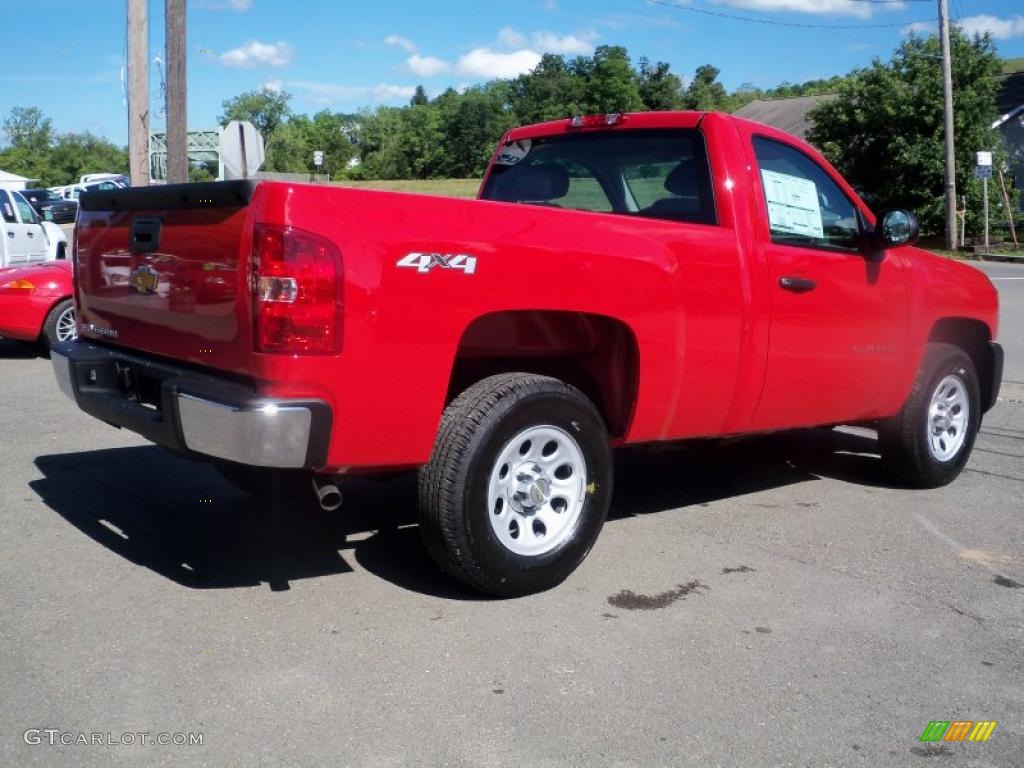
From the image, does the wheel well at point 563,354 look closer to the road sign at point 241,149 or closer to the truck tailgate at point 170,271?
the truck tailgate at point 170,271

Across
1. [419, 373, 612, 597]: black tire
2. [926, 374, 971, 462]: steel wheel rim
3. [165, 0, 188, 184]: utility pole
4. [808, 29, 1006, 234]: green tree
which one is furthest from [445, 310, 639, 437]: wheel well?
[808, 29, 1006, 234]: green tree

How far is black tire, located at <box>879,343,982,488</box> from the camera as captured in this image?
6.10m

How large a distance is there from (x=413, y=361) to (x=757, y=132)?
243 cm

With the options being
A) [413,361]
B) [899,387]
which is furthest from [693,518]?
[413,361]

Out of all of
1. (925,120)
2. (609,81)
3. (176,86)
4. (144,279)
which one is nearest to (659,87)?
(609,81)

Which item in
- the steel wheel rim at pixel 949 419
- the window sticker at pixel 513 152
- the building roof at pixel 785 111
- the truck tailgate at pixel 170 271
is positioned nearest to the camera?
the truck tailgate at pixel 170 271

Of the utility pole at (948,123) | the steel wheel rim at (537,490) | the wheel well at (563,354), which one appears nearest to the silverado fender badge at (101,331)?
the wheel well at (563,354)

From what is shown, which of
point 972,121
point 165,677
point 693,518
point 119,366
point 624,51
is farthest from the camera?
point 624,51

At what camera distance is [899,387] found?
5.96 metres

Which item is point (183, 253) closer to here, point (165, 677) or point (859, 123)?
point (165, 677)

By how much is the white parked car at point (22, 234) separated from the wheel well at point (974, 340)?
1237cm

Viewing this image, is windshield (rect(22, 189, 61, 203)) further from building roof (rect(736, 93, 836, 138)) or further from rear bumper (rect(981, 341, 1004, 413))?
rear bumper (rect(981, 341, 1004, 413))

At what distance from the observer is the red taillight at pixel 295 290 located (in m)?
3.55

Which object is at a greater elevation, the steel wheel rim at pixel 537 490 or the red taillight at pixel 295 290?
the red taillight at pixel 295 290
